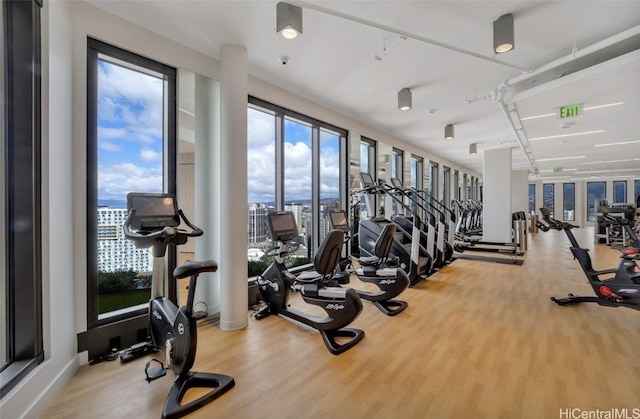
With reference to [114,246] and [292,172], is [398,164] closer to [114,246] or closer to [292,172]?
[292,172]

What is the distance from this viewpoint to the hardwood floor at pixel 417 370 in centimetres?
192

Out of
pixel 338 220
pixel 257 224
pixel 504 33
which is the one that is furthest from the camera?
pixel 257 224

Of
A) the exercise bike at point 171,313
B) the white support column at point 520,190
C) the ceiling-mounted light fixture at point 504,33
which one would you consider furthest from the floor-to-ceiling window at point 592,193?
the exercise bike at point 171,313

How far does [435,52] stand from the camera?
333cm

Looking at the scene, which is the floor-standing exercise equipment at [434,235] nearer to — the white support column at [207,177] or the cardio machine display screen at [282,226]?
the cardio machine display screen at [282,226]

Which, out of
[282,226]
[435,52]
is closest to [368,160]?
[435,52]

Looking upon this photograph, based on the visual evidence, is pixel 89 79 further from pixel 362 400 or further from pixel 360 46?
pixel 362 400

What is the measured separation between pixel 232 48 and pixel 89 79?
4.64 ft

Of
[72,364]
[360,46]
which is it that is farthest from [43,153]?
[360,46]

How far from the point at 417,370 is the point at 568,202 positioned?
20.9 metres

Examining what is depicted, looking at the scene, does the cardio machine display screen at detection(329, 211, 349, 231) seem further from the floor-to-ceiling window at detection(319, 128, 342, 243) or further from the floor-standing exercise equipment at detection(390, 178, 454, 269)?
the floor-standing exercise equipment at detection(390, 178, 454, 269)

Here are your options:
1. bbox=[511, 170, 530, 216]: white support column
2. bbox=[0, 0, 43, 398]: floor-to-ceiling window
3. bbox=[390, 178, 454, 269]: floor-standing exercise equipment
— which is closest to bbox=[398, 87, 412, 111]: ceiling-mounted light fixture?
bbox=[390, 178, 454, 269]: floor-standing exercise equipment

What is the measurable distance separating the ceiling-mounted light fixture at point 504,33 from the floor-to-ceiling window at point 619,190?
67.2 feet

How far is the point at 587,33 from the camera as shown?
9.50ft
